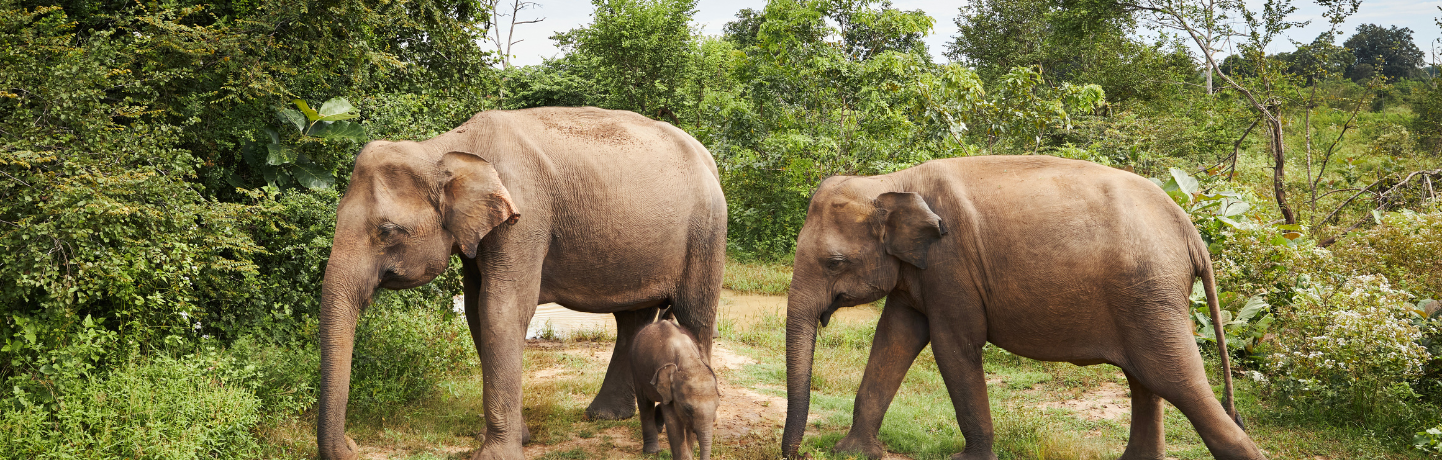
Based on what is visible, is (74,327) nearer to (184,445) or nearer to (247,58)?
(184,445)

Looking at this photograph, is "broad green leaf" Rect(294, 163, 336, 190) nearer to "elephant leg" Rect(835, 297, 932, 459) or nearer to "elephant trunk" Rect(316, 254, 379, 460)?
"elephant trunk" Rect(316, 254, 379, 460)

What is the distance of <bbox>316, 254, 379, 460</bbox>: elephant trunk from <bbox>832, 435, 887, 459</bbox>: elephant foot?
334 cm

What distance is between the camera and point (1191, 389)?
5.65 metres

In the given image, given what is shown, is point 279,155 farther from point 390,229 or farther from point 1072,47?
point 1072,47

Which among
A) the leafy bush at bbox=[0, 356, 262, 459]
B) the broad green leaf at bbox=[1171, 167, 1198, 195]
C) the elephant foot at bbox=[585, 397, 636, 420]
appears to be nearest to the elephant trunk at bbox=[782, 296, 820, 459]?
the elephant foot at bbox=[585, 397, 636, 420]

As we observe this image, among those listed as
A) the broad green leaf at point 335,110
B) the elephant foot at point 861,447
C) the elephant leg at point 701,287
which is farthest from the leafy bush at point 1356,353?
the broad green leaf at point 335,110

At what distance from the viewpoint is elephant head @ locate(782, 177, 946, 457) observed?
6.31m

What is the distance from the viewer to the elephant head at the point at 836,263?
6312mm

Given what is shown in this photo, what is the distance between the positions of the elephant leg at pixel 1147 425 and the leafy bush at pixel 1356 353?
2462mm

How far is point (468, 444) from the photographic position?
6.89m

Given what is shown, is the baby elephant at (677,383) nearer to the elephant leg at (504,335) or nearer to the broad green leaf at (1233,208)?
the elephant leg at (504,335)

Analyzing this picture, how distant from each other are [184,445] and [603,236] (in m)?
2.85

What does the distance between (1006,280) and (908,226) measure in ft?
2.32

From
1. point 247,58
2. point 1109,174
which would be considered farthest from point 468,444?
point 1109,174
